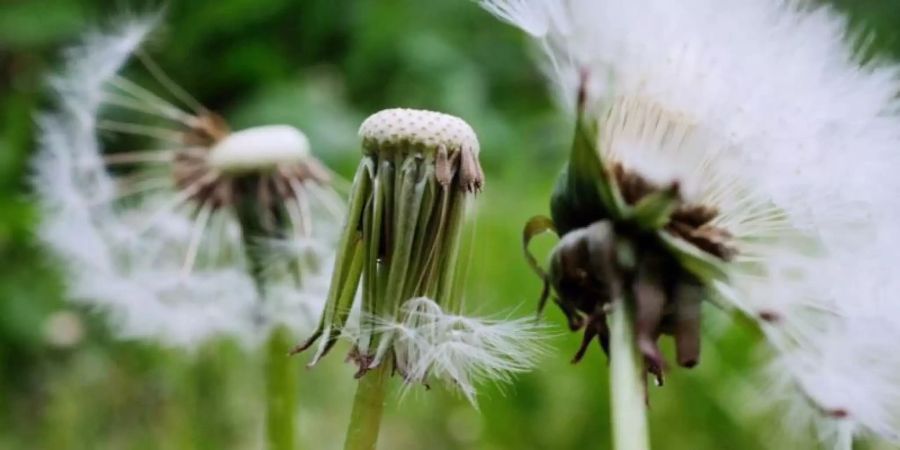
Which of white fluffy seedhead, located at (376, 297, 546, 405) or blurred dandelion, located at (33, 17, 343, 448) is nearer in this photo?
white fluffy seedhead, located at (376, 297, 546, 405)

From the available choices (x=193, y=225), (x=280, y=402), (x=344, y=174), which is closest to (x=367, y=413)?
(x=280, y=402)

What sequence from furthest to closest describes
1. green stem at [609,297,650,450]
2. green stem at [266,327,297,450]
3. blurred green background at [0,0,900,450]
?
1. blurred green background at [0,0,900,450]
2. green stem at [266,327,297,450]
3. green stem at [609,297,650,450]

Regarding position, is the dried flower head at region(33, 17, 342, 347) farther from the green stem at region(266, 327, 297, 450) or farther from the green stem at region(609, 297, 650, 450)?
the green stem at region(609, 297, 650, 450)

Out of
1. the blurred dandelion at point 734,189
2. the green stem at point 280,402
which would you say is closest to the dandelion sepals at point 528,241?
the blurred dandelion at point 734,189

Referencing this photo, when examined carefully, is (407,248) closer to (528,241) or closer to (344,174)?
(528,241)

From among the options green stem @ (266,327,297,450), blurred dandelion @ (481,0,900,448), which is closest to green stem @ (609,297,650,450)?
blurred dandelion @ (481,0,900,448)

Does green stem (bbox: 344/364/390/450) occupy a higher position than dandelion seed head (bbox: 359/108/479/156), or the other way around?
dandelion seed head (bbox: 359/108/479/156)
